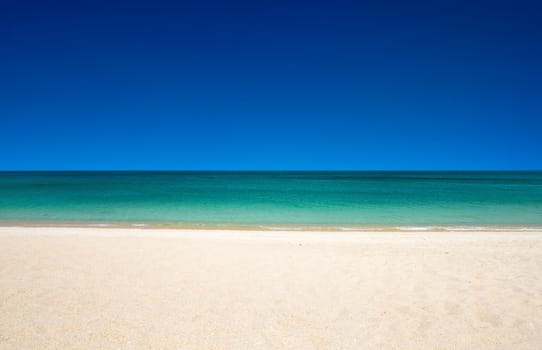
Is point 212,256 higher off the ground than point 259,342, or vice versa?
point 212,256

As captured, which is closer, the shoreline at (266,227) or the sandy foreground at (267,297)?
the sandy foreground at (267,297)

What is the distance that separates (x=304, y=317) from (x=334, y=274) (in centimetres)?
249

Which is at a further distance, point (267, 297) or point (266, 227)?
point (266, 227)

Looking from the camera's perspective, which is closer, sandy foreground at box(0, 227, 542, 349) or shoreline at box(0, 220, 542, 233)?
sandy foreground at box(0, 227, 542, 349)

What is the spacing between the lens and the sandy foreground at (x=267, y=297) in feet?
15.1

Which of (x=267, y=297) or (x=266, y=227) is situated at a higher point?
(x=266, y=227)

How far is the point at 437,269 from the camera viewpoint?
319 inches

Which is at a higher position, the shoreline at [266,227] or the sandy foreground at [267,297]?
the shoreline at [266,227]

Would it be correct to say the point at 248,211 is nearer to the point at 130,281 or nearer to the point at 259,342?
the point at 130,281

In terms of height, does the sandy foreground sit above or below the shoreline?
below

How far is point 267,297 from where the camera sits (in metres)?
6.14

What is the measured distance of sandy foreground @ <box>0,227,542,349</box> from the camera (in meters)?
4.61

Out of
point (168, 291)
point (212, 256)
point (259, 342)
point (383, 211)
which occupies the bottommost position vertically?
point (259, 342)

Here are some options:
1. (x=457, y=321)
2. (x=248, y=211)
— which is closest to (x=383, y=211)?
(x=248, y=211)
